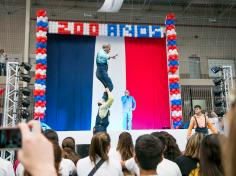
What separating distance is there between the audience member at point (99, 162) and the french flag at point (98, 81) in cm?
826

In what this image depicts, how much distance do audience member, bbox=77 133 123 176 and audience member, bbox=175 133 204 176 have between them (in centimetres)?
53

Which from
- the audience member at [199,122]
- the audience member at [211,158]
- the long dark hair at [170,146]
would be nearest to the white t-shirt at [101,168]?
the long dark hair at [170,146]

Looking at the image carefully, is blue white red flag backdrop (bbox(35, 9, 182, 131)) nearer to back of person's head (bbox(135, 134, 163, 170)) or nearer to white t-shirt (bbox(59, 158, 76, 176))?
white t-shirt (bbox(59, 158, 76, 176))

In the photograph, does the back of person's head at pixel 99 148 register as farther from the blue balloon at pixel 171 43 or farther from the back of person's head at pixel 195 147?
the blue balloon at pixel 171 43

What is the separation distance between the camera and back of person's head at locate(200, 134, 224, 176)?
68.1 inches

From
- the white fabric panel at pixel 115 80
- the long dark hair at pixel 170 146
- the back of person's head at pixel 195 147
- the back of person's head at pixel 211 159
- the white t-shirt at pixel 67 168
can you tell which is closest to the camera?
the back of person's head at pixel 211 159

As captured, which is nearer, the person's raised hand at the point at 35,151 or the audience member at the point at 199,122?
the person's raised hand at the point at 35,151

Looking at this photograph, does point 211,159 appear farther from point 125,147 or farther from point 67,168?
point 125,147

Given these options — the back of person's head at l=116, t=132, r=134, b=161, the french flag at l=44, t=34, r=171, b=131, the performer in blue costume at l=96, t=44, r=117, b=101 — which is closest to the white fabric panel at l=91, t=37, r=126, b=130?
the french flag at l=44, t=34, r=171, b=131

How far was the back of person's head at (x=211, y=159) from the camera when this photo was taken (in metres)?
1.73

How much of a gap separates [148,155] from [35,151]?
1335mm

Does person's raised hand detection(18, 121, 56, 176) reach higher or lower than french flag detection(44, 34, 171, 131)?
lower

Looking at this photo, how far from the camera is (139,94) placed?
11609 mm

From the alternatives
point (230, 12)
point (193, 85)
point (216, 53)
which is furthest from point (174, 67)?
point (230, 12)
